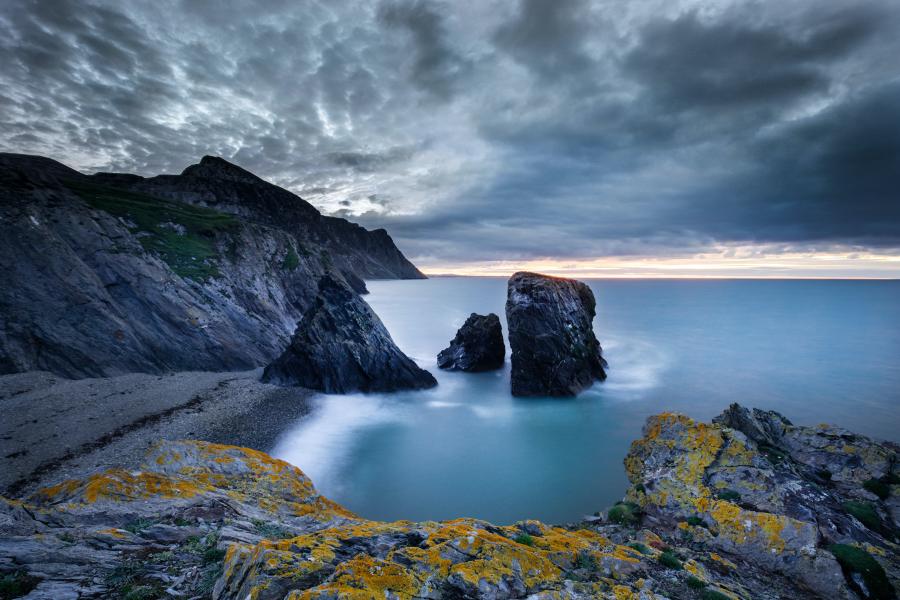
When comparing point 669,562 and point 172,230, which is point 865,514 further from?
point 172,230

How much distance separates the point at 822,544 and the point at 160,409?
101ft

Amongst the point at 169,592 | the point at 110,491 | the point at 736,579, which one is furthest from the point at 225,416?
the point at 736,579

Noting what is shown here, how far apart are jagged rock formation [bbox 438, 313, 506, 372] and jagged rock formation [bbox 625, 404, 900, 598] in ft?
84.5

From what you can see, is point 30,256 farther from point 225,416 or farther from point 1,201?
point 225,416

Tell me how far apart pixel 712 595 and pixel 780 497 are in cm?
647

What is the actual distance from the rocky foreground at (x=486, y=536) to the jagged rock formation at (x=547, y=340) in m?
16.8

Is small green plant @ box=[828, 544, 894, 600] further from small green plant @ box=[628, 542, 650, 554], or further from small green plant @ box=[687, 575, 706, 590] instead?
small green plant @ box=[628, 542, 650, 554]

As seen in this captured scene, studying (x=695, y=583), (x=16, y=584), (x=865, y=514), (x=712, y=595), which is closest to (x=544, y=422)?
(x=865, y=514)

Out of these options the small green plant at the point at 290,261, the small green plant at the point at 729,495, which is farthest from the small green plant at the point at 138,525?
the small green plant at the point at 290,261

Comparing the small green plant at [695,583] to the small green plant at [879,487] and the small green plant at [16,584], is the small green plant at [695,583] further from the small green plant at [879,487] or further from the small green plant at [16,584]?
the small green plant at [16,584]

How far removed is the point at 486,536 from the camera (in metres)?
7.47

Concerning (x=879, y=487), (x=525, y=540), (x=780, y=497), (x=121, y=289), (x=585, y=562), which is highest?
(x=121, y=289)

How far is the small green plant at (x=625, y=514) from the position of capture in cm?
1291

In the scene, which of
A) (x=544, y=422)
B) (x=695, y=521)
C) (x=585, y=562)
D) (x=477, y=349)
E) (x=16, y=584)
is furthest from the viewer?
(x=477, y=349)
